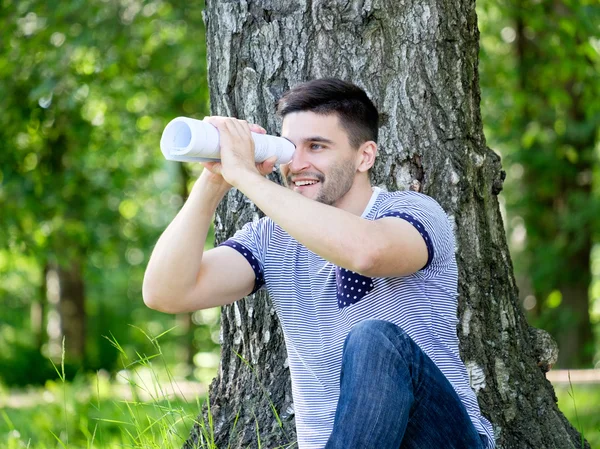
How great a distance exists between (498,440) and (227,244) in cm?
131

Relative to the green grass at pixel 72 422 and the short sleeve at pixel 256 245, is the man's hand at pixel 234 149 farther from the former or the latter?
the green grass at pixel 72 422

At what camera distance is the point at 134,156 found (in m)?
12.7

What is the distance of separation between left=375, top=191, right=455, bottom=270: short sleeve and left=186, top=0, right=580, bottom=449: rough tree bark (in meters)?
0.55

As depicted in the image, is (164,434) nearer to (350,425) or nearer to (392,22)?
(350,425)

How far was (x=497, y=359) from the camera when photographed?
3.17m

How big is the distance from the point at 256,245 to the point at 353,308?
1.48ft

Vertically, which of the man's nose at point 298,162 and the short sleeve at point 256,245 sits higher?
the man's nose at point 298,162

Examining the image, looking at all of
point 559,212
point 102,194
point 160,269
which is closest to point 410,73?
point 160,269

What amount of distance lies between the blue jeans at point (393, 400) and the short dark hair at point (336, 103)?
76 cm

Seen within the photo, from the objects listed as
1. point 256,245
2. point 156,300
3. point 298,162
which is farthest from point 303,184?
point 156,300

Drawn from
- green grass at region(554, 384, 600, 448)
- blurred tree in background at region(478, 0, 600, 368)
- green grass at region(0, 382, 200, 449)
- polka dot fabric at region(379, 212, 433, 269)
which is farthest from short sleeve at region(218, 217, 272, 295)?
blurred tree in background at region(478, 0, 600, 368)

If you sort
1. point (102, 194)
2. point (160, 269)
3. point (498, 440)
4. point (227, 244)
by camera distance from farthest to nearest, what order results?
point (102, 194) < point (498, 440) < point (227, 244) < point (160, 269)

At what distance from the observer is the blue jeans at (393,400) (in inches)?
85.0

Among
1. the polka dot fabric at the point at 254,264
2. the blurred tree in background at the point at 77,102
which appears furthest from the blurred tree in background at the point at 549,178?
the polka dot fabric at the point at 254,264
